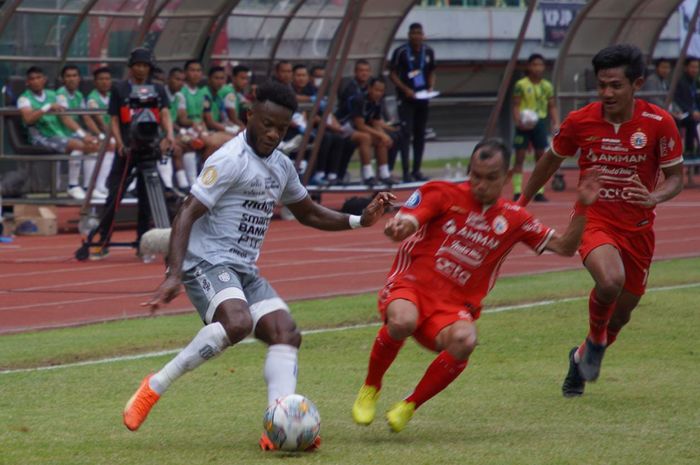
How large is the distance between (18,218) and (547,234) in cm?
1308

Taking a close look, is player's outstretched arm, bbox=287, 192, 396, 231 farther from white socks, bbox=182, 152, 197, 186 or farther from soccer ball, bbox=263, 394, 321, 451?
white socks, bbox=182, 152, 197, 186

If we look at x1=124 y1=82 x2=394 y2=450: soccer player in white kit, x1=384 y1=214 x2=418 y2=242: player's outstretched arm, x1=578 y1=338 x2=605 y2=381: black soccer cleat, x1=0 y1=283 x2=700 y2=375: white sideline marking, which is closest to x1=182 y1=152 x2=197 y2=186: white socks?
x1=0 y1=283 x2=700 y2=375: white sideline marking

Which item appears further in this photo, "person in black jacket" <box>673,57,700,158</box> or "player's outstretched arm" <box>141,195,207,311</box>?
"person in black jacket" <box>673,57,700,158</box>

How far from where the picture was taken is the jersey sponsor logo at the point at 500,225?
708 cm

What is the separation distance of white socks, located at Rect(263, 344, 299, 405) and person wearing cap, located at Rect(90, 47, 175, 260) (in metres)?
8.74

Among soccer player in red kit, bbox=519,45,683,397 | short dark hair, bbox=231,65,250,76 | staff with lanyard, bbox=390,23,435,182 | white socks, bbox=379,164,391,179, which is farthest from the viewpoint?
A: staff with lanyard, bbox=390,23,435,182

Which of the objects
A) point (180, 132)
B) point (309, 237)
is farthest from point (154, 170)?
point (180, 132)

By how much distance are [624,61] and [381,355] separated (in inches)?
93.0

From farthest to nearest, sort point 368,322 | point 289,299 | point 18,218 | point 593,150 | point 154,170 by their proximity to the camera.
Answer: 1. point 18,218
2. point 154,170
3. point 289,299
4. point 368,322
5. point 593,150

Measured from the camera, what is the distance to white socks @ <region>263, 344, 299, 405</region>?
264 inches

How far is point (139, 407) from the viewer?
671cm

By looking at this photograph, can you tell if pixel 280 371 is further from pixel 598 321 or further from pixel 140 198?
pixel 140 198

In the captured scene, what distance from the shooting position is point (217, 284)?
6.87m

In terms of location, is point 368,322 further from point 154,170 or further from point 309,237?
point 309,237
